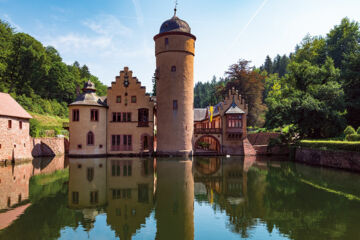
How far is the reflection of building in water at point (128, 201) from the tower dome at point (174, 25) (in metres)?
23.0

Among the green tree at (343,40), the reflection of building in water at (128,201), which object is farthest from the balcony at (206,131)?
the green tree at (343,40)

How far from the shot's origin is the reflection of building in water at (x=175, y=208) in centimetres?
875

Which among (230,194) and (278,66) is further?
(278,66)

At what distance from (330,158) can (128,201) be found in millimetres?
22554

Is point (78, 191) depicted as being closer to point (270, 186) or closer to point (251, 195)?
point (251, 195)

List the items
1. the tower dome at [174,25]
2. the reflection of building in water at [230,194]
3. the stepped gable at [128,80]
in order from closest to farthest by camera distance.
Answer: the reflection of building in water at [230,194] → the tower dome at [174,25] → the stepped gable at [128,80]

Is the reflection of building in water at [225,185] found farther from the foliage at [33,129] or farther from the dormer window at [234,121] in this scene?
the foliage at [33,129]

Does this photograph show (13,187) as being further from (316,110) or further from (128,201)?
(316,110)

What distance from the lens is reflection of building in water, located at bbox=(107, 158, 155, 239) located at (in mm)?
9328

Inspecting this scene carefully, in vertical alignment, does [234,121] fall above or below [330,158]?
above

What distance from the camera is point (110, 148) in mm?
35000

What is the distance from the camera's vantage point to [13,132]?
26.9 metres

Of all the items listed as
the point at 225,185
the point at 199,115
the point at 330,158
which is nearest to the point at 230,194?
the point at 225,185

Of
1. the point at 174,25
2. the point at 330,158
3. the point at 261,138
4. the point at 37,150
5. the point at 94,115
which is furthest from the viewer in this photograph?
the point at 261,138
